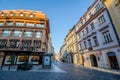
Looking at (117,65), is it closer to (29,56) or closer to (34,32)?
(29,56)

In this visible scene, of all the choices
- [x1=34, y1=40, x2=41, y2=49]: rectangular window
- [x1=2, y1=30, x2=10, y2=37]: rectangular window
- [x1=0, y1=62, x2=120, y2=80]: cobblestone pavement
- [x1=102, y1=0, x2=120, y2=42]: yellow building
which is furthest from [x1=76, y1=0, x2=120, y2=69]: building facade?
[x1=2, y1=30, x2=10, y2=37]: rectangular window

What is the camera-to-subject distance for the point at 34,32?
25.3 metres

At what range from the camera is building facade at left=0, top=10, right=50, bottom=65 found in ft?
73.9

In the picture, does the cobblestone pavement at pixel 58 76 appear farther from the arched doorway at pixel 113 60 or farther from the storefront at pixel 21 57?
the storefront at pixel 21 57

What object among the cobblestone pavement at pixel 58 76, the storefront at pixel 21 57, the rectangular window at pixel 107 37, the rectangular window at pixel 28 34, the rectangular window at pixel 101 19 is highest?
the rectangular window at pixel 28 34

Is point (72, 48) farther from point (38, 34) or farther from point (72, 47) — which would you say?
point (38, 34)

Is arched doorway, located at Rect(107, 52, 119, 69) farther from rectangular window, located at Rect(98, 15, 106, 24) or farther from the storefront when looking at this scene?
the storefront

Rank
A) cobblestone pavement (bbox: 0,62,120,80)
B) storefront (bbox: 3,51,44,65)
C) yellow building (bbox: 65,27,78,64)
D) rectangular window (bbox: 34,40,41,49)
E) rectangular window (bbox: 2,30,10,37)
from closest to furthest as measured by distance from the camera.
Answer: cobblestone pavement (bbox: 0,62,120,80), storefront (bbox: 3,51,44,65), rectangular window (bbox: 34,40,41,49), rectangular window (bbox: 2,30,10,37), yellow building (bbox: 65,27,78,64)

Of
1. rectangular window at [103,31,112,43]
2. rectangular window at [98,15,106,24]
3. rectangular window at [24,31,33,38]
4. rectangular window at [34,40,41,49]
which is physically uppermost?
rectangular window at [24,31,33,38]

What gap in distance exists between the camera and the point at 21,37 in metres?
24.3

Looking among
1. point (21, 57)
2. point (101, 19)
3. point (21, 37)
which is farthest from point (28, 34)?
point (101, 19)

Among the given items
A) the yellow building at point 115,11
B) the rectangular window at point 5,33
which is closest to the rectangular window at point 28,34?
the rectangular window at point 5,33

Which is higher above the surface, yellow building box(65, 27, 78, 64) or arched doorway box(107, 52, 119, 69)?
yellow building box(65, 27, 78, 64)

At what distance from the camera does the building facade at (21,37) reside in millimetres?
22531
